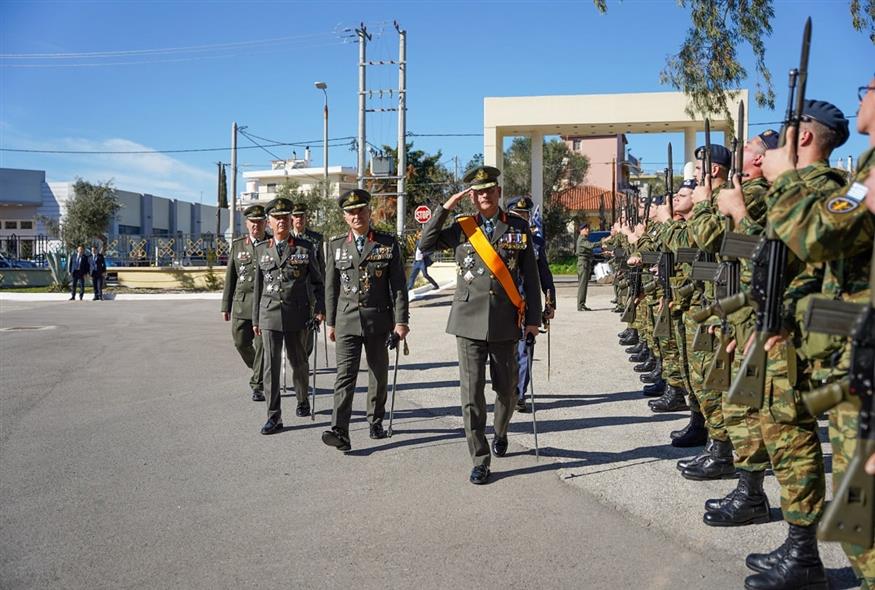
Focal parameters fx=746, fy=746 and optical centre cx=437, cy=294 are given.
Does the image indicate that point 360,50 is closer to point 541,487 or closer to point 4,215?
point 541,487

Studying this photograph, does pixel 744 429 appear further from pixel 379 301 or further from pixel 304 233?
pixel 304 233

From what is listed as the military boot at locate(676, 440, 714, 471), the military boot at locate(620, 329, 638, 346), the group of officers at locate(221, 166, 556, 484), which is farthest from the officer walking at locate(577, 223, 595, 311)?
the military boot at locate(676, 440, 714, 471)

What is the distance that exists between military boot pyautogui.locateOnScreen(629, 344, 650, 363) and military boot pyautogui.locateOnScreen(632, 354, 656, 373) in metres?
0.10

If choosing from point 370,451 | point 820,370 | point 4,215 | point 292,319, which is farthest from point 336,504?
point 4,215

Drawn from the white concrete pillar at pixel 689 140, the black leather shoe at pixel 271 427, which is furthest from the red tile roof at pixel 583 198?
the black leather shoe at pixel 271 427

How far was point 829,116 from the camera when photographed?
11.9 feet

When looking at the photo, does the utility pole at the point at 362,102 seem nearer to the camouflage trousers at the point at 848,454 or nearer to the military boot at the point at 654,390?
the military boot at the point at 654,390

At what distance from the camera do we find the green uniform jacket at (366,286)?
21.5ft

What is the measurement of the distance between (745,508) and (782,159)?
2.15 meters

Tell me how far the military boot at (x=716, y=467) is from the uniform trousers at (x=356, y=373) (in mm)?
2700

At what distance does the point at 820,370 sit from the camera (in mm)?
3283

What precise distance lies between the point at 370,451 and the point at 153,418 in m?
2.60

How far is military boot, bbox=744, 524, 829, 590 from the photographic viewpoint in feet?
11.8

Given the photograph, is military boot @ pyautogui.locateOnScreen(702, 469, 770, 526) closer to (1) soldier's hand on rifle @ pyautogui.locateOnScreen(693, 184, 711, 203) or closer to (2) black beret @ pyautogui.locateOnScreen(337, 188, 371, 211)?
(1) soldier's hand on rifle @ pyautogui.locateOnScreen(693, 184, 711, 203)
